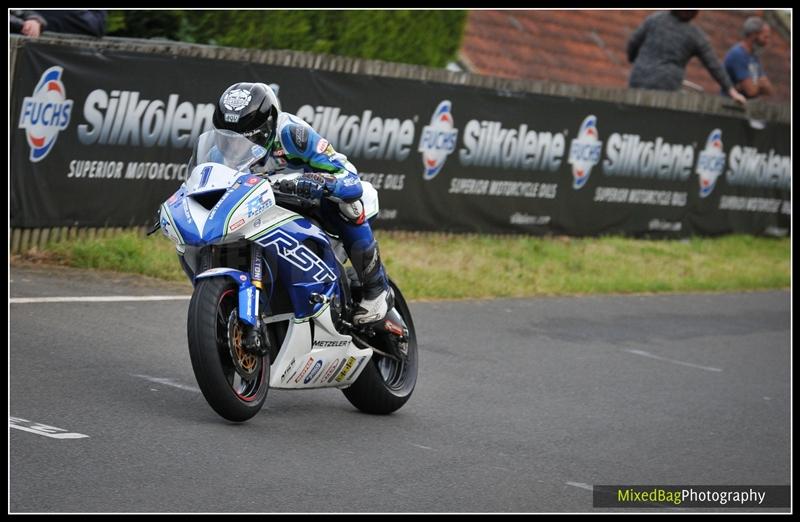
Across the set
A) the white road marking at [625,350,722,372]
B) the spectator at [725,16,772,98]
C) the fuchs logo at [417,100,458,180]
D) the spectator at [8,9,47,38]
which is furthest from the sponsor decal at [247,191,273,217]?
the spectator at [725,16,772,98]

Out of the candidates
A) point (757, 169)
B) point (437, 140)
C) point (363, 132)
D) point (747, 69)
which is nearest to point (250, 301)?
point (363, 132)

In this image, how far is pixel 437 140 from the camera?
14.5m

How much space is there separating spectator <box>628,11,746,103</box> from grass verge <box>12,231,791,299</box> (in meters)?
2.20

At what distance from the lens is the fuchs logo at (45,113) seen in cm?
1070

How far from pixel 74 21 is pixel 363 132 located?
3.11 meters

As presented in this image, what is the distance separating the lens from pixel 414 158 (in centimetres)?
1427

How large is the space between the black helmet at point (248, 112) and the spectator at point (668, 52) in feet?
39.7

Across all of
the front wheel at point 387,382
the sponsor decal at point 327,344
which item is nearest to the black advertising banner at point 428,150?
the front wheel at point 387,382

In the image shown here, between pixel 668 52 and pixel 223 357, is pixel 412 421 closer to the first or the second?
pixel 223 357

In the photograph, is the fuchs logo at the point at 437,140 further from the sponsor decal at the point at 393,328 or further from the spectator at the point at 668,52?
the sponsor decal at the point at 393,328

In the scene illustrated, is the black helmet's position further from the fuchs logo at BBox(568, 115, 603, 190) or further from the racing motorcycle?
the fuchs logo at BBox(568, 115, 603, 190)

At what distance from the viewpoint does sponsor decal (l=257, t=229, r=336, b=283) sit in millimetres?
6453
